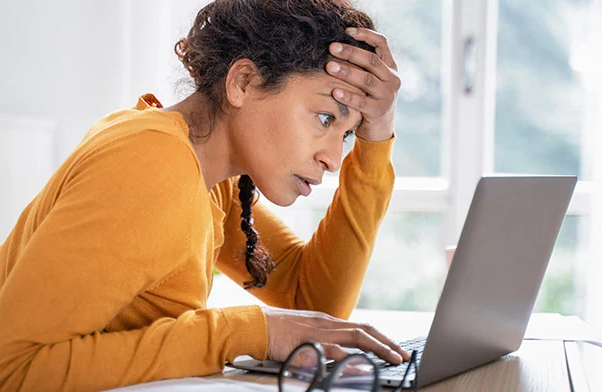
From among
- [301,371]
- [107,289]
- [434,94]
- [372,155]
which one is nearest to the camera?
[301,371]

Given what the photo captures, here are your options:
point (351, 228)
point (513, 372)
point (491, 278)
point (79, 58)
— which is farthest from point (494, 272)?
point (79, 58)

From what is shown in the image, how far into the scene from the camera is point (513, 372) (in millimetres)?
1034

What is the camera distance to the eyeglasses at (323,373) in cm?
63

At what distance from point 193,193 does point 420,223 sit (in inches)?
91.5

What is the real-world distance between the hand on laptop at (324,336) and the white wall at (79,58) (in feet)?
6.33

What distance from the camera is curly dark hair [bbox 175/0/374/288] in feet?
3.89

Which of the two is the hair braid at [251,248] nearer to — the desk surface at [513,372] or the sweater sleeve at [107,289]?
the desk surface at [513,372]

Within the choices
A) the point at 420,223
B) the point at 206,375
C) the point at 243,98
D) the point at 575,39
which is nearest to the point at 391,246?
the point at 420,223

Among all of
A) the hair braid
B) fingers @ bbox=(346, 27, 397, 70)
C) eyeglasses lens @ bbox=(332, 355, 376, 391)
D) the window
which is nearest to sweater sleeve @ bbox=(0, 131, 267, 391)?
eyeglasses lens @ bbox=(332, 355, 376, 391)

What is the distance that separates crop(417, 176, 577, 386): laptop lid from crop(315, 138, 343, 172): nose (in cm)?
33

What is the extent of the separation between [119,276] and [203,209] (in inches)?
6.8

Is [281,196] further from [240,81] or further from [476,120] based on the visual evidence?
[476,120]

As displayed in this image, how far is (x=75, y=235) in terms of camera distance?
883 mm

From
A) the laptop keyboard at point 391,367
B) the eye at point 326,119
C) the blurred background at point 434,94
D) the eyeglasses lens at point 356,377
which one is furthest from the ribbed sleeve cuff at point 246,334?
the blurred background at point 434,94
